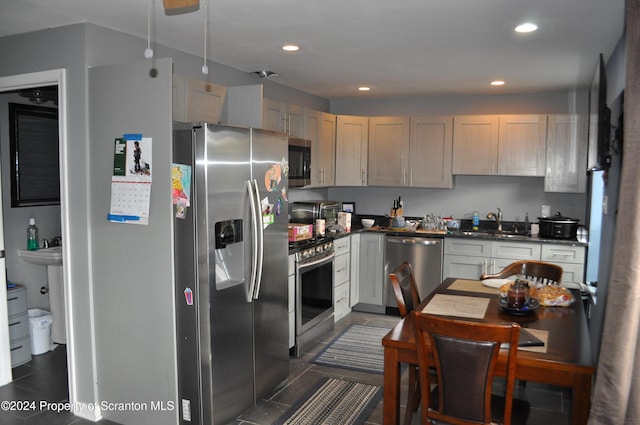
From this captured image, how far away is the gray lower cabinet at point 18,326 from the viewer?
3885 mm

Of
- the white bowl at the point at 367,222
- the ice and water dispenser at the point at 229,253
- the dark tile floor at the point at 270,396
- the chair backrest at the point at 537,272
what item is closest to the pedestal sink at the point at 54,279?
the dark tile floor at the point at 270,396

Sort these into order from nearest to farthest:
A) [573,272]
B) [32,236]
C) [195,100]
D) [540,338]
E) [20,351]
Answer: [540,338] → [195,100] → [20,351] → [32,236] → [573,272]

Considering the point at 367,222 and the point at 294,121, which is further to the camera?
the point at 367,222

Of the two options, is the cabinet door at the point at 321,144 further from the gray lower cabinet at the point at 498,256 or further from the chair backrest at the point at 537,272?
the chair backrest at the point at 537,272

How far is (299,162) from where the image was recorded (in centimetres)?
447

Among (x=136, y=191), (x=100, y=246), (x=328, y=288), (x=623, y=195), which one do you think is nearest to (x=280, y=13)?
(x=136, y=191)

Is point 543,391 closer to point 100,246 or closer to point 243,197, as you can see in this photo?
point 243,197

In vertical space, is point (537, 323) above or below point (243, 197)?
below

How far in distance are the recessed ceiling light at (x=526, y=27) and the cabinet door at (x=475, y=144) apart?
2251 mm

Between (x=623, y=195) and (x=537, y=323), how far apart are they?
98cm

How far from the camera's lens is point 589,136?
4555 millimetres

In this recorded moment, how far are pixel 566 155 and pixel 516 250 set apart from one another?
3.61 ft

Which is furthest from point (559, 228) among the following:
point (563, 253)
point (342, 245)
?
point (342, 245)

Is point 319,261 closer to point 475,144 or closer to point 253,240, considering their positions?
point 253,240
